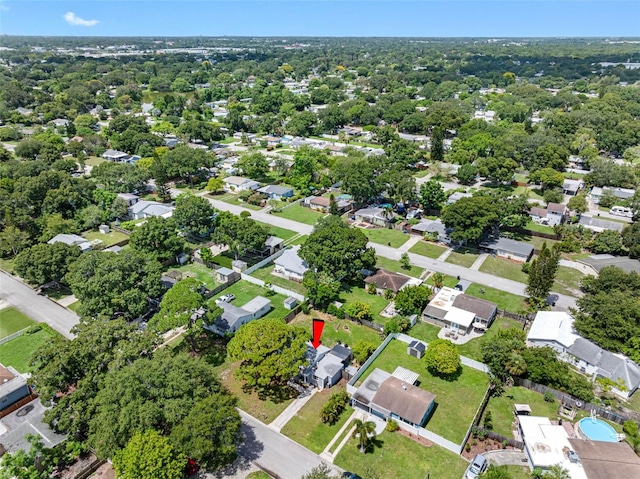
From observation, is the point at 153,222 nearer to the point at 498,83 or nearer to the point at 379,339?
the point at 379,339

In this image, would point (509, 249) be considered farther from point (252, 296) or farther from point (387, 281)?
point (252, 296)

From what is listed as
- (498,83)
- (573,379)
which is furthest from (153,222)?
(498,83)

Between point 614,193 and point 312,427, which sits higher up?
point 614,193

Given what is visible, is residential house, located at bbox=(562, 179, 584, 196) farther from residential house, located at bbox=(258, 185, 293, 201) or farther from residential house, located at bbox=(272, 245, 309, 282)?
residential house, located at bbox=(272, 245, 309, 282)

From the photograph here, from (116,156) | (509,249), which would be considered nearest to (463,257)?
(509,249)

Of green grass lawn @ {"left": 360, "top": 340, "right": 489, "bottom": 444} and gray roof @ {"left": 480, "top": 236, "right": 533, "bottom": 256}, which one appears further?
gray roof @ {"left": 480, "top": 236, "right": 533, "bottom": 256}

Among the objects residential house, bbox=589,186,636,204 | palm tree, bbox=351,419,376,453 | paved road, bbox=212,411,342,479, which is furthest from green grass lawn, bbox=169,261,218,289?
residential house, bbox=589,186,636,204

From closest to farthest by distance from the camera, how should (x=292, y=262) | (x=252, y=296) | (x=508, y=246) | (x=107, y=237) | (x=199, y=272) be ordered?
(x=252, y=296), (x=292, y=262), (x=199, y=272), (x=508, y=246), (x=107, y=237)

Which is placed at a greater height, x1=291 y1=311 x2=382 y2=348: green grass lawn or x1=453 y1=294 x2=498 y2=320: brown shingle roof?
x1=453 y1=294 x2=498 y2=320: brown shingle roof
